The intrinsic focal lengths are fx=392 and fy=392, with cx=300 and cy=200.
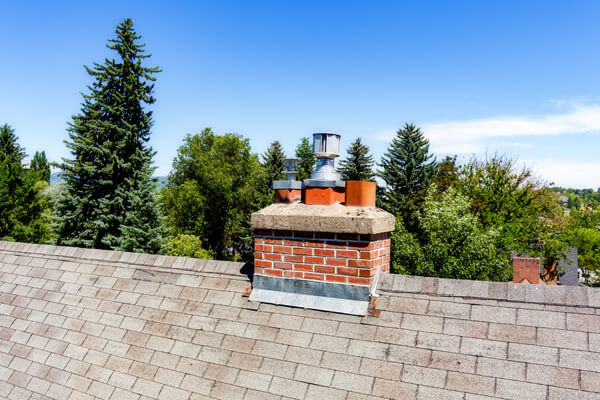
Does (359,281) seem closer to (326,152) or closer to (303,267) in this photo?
(303,267)

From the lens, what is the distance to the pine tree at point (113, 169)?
23.1 metres

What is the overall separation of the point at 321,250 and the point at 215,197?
35.1m

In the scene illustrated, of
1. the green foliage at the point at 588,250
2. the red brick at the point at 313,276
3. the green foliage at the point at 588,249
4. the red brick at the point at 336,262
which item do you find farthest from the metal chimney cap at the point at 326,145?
the green foliage at the point at 588,250

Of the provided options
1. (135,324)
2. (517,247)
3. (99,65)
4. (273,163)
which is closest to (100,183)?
(99,65)

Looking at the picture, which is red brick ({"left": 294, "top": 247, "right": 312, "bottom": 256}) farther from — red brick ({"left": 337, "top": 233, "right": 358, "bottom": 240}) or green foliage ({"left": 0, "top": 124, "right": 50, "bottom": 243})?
green foliage ({"left": 0, "top": 124, "right": 50, "bottom": 243})

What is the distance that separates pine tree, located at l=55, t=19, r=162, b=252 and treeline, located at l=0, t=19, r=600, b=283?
6 centimetres

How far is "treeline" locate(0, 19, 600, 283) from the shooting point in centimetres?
2292

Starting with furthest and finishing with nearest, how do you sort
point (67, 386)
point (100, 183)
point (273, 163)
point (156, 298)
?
1. point (273, 163)
2. point (100, 183)
3. point (156, 298)
4. point (67, 386)

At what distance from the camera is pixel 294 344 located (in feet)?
10.8

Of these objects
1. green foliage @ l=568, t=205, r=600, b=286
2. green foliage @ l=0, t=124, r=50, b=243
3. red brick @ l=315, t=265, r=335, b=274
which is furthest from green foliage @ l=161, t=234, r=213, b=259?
green foliage @ l=568, t=205, r=600, b=286

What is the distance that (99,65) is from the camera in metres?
23.5

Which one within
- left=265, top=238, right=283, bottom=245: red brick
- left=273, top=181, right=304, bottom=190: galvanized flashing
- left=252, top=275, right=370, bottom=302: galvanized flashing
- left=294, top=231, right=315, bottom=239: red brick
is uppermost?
left=273, top=181, right=304, bottom=190: galvanized flashing

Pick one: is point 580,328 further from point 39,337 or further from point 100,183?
point 100,183

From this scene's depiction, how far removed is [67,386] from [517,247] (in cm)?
2696
